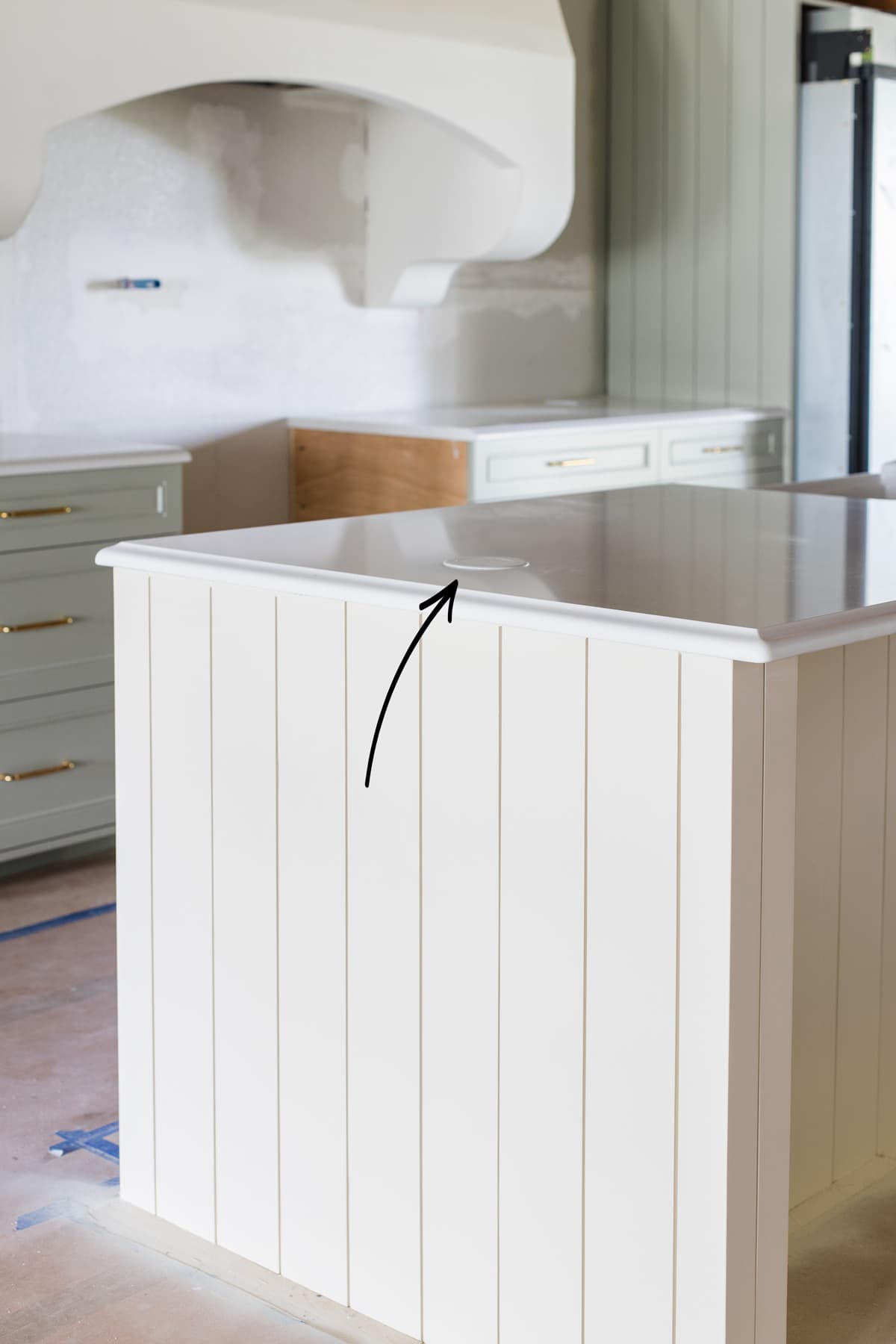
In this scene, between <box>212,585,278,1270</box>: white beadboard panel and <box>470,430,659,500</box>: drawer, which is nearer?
<box>212,585,278,1270</box>: white beadboard panel

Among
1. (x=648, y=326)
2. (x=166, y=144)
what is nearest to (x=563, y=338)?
(x=648, y=326)

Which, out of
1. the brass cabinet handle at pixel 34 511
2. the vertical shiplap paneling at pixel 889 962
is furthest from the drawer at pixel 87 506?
the vertical shiplap paneling at pixel 889 962

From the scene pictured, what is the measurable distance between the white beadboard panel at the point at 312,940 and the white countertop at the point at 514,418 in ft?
8.13

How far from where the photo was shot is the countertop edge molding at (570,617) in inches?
58.0

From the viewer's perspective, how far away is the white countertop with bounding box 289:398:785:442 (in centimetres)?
433

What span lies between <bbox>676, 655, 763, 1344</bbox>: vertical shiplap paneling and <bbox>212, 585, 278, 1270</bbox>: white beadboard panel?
1.85ft

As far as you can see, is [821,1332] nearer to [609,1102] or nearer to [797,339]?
[609,1102]

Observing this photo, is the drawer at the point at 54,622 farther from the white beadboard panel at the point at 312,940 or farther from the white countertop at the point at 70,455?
the white beadboard panel at the point at 312,940

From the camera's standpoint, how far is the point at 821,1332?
186 centimetres

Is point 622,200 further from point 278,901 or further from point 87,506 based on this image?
point 278,901

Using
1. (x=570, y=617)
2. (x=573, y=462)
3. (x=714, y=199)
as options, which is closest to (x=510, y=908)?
(x=570, y=617)

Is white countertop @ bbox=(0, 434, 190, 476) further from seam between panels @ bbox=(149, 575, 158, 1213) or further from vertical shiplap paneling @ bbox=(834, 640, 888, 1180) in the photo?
vertical shiplap paneling @ bbox=(834, 640, 888, 1180)

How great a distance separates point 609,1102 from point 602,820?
286mm

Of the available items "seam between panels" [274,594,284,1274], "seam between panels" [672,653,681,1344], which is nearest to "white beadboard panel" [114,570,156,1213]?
"seam between panels" [274,594,284,1274]
